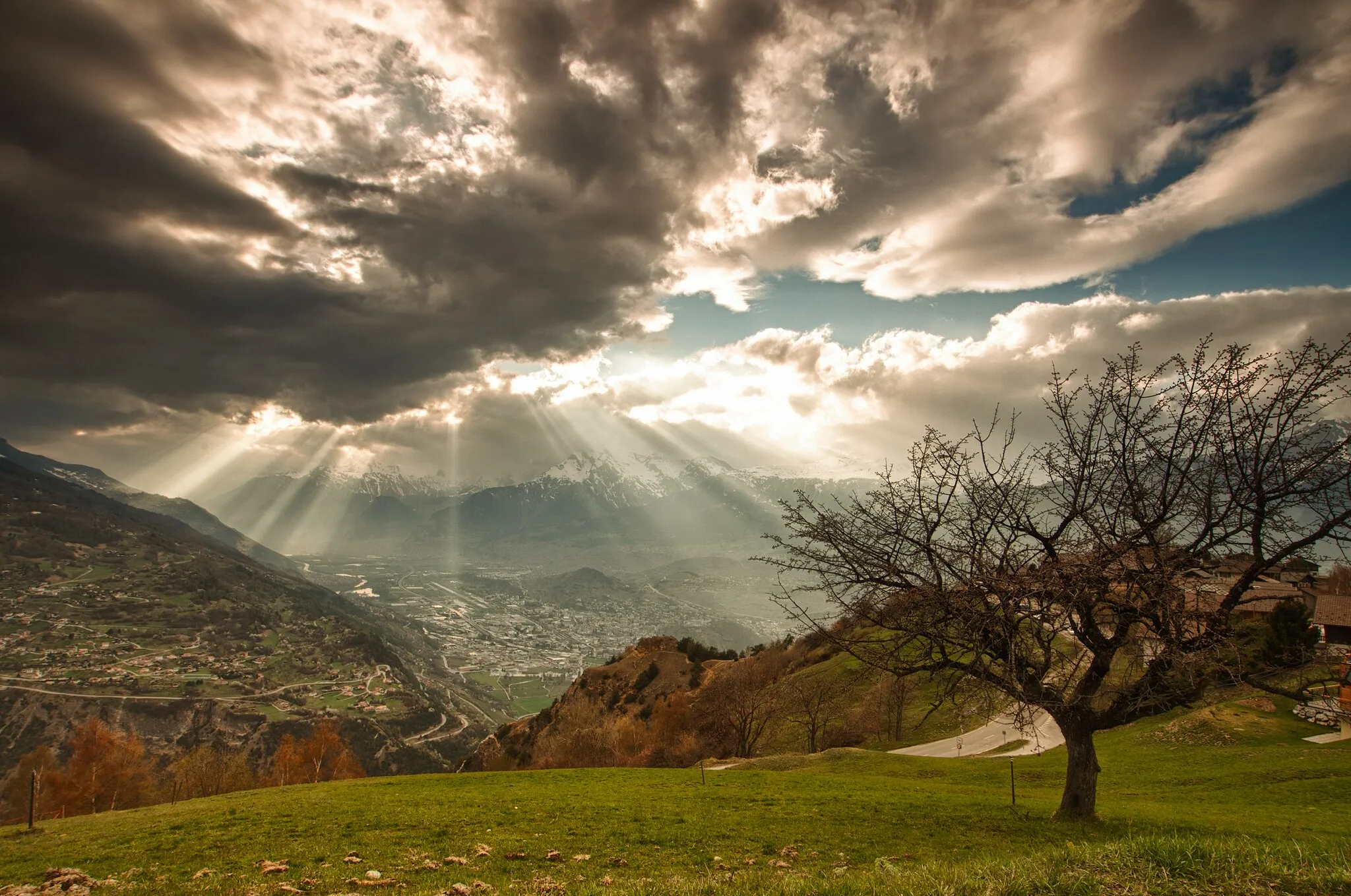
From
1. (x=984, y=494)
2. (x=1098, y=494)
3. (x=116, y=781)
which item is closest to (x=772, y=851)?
(x=984, y=494)

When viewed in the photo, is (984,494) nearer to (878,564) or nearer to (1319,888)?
(878,564)

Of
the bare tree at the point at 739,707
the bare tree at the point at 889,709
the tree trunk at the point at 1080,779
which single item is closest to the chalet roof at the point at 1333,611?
the bare tree at the point at 889,709

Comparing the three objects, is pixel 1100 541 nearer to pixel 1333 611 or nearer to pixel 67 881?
pixel 67 881

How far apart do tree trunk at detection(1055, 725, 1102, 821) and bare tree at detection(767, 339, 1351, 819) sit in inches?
13.8

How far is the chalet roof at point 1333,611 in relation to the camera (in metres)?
55.2

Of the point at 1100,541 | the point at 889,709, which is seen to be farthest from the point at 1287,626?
the point at 1100,541

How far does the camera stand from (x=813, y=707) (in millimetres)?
70062

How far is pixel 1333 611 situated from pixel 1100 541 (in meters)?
72.4

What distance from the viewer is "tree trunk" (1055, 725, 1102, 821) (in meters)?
16.2

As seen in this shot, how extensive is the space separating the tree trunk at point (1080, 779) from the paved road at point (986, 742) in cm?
3791

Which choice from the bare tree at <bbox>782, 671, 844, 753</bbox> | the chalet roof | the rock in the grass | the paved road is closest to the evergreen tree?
the chalet roof

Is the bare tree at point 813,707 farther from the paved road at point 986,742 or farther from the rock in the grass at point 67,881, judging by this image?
the rock in the grass at point 67,881

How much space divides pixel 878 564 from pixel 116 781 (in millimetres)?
108517

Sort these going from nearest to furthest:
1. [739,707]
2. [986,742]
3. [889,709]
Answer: [986,742]
[739,707]
[889,709]
